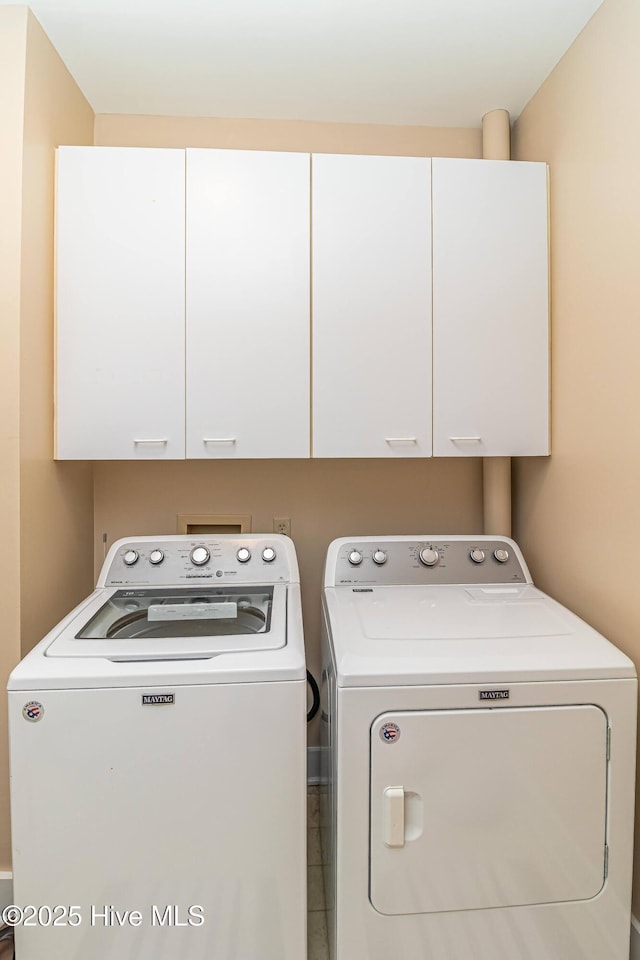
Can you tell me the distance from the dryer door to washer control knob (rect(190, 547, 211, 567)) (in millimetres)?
787

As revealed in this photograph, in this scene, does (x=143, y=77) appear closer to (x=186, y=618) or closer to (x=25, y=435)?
(x=25, y=435)

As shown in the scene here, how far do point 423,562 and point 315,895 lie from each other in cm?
108

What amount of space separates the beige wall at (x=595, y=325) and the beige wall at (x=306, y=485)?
0.38 meters

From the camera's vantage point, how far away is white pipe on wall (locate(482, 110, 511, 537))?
187 cm

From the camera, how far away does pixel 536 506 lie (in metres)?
1.87

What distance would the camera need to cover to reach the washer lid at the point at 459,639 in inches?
45.9

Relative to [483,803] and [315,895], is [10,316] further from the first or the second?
[315,895]

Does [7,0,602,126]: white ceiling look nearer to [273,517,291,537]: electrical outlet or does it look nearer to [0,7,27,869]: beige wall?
[0,7,27,869]: beige wall

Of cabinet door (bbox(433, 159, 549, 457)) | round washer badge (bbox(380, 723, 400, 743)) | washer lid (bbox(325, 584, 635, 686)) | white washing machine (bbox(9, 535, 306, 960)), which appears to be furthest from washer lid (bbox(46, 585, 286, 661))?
cabinet door (bbox(433, 159, 549, 457))

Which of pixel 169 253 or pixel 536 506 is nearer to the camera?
pixel 169 253

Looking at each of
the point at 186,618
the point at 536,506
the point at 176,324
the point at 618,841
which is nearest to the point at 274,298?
the point at 176,324

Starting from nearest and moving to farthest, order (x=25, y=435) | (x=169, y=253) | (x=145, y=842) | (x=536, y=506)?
(x=145, y=842), (x=25, y=435), (x=169, y=253), (x=536, y=506)

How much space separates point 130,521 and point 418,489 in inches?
45.7

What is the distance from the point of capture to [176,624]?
1471 millimetres
